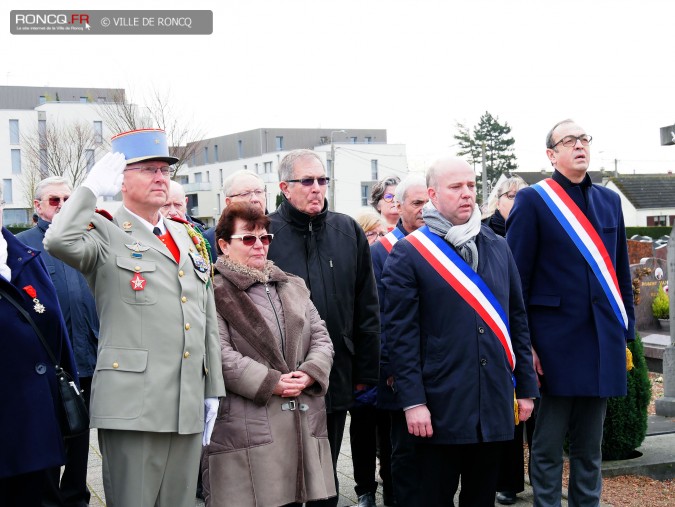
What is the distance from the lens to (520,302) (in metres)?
4.42

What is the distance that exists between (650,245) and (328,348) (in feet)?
57.4

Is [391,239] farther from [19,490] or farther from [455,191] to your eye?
[19,490]

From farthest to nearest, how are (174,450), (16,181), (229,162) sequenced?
(229,162), (16,181), (174,450)

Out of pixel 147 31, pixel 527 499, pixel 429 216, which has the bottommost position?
pixel 527 499

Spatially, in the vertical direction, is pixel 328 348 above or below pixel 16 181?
below

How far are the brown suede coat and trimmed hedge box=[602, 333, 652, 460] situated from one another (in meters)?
2.91

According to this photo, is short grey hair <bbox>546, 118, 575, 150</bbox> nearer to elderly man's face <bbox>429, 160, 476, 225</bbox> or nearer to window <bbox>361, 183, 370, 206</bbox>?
elderly man's face <bbox>429, 160, 476, 225</bbox>

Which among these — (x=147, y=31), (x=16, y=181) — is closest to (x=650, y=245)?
(x=147, y=31)

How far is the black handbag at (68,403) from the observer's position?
3523 millimetres

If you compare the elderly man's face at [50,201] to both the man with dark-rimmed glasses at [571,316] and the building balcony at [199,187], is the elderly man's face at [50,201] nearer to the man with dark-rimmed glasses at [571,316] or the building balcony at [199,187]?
the man with dark-rimmed glasses at [571,316]

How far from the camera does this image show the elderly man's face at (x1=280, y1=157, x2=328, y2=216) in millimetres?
4594

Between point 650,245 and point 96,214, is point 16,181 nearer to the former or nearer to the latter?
point 650,245

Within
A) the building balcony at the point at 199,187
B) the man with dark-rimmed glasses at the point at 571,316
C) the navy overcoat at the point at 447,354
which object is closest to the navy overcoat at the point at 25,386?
the navy overcoat at the point at 447,354

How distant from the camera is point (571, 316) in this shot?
15.4ft
